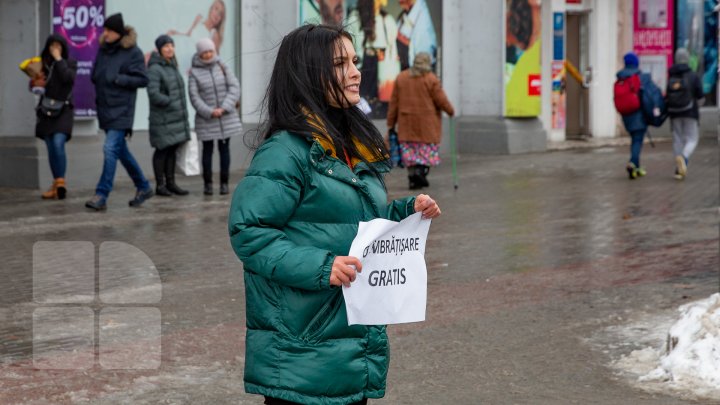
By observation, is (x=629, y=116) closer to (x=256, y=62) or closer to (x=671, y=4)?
(x=256, y=62)

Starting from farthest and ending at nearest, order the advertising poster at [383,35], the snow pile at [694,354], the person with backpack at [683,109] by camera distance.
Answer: the advertising poster at [383,35], the person with backpack at [683,109], the snow pile at [694,354]

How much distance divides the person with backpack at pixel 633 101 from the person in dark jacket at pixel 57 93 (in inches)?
284

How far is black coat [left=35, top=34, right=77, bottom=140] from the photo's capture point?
1359 centimetres

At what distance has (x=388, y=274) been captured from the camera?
3832 mm

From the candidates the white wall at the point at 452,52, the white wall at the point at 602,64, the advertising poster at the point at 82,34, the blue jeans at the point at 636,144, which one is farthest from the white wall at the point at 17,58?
the white wall at the point at 602,64

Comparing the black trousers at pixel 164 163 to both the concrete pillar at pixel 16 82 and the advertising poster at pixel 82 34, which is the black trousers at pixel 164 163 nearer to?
the advertising poster at pixel 82 34

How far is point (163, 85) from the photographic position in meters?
14.2

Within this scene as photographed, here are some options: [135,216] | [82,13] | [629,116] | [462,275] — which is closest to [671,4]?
[629,116]

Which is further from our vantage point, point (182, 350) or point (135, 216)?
point (135, 216)

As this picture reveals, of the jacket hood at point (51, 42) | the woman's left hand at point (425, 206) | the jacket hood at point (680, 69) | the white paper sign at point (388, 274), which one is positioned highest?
the jacket hood at point (51, 42)

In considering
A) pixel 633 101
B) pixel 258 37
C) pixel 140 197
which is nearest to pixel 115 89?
pixel 140 197

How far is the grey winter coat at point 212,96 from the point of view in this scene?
1438cm

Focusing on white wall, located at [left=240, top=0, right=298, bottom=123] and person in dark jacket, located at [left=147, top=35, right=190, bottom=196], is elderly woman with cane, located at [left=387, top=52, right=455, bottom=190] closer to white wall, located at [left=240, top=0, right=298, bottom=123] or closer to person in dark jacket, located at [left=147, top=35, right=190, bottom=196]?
person in dark jacket, located at [left=147, top=35, right=190, bottom=196]

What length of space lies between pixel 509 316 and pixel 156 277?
2.71 metres
